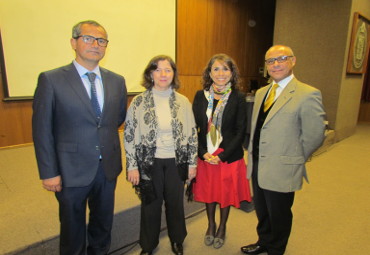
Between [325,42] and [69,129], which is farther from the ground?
[325,42]

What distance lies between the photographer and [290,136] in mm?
1501

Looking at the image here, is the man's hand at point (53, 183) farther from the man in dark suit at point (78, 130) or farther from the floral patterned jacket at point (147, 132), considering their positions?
the floral patterned jacket at point (147, 132)

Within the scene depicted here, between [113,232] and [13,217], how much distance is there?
29.1 inches

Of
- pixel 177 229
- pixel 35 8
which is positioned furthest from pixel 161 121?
pixel 35 8

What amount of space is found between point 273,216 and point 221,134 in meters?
0.65

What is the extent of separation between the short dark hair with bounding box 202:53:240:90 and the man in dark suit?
2.16 feet

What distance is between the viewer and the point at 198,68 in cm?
585

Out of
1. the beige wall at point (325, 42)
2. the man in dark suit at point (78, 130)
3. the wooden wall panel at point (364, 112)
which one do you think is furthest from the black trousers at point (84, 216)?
the wooden wall panel at point (364, 112)

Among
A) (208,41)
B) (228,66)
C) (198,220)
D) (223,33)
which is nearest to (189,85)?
(208,41)

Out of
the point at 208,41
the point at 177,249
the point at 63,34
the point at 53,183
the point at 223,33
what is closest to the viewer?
the point at 53,183

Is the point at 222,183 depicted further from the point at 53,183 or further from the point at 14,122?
the point at 14,122

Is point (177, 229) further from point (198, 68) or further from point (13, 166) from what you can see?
point (198, 68)

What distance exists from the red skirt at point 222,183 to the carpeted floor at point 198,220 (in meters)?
0.44

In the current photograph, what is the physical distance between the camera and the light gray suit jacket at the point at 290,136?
4.73 feet
